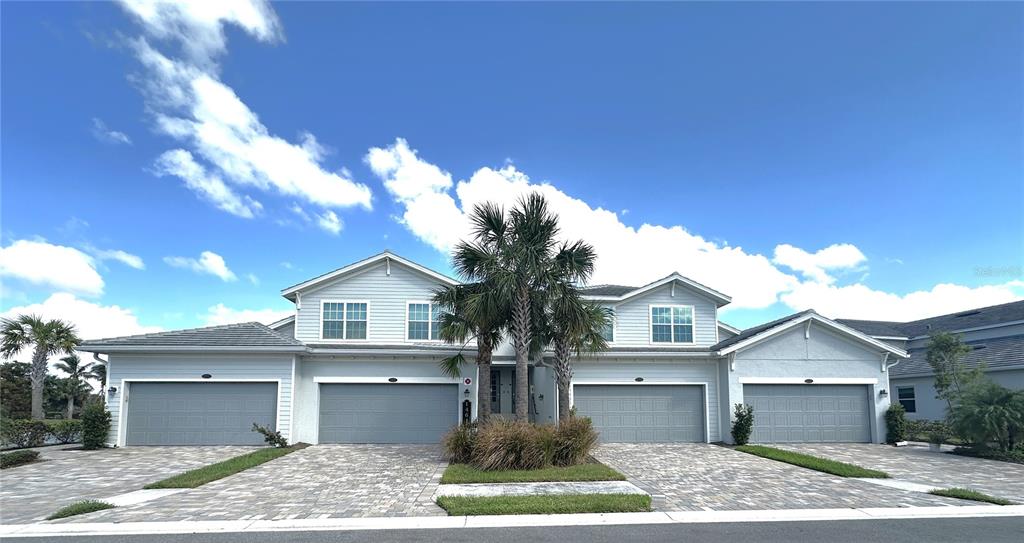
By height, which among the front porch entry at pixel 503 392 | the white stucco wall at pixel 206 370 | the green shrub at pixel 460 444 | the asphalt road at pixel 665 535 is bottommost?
the asphalt road at pixel 665 535

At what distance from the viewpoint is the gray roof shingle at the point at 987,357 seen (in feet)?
74.0

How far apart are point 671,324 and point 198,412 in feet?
53.6

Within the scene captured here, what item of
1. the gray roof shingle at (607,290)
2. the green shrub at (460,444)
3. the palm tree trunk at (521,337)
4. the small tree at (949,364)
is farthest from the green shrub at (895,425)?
the green shrub at (460,444)

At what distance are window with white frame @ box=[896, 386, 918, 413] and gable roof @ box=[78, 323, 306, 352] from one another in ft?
85.6

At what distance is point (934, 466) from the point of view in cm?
1450

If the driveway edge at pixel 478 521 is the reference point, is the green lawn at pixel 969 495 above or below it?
below

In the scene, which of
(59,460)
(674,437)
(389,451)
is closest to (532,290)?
(389,451)

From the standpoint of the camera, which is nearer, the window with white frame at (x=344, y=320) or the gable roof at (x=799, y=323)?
the gable roof at (x=799, y=323)

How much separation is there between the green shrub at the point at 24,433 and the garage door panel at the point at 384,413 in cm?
905

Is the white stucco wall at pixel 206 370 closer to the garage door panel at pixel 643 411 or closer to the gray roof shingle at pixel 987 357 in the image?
the garage door panel at pixel 643 411

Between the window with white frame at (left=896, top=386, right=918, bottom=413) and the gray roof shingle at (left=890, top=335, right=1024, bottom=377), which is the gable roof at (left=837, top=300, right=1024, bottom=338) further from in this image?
the window with white frame at (left=896, top=386, right=918, bottom=413)

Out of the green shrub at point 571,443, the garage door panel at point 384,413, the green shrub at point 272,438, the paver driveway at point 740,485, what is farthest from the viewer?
the garage door panel at point 384,413

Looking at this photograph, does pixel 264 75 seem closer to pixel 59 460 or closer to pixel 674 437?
pixel 59 460

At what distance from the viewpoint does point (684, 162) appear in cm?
2095
